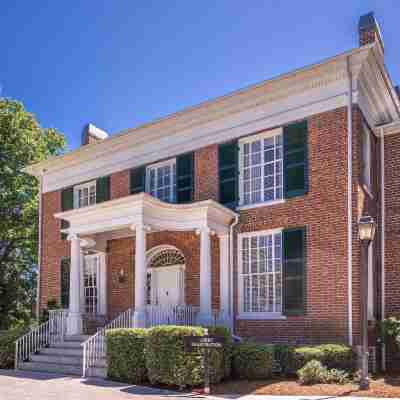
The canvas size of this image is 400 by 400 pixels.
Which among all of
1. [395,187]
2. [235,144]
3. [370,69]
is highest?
[370,69]

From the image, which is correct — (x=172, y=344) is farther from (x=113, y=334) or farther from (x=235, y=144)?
(x=235, y=144)

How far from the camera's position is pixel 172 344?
36.9ft

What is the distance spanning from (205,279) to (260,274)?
1.46 m

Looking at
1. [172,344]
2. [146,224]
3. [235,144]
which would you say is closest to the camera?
[172,344]

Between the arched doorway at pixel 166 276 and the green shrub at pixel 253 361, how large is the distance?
427 centimetres

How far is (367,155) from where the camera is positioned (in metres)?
14.4

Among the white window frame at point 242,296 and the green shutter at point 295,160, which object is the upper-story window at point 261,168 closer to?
the green shutter at point 295,160

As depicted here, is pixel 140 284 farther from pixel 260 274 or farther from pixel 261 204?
pixel 261 204

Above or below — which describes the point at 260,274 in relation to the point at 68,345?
above

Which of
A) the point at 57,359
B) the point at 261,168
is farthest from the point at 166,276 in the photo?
the point at 261,168

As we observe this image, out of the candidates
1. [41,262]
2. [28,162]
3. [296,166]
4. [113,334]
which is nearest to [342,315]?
[296,166]

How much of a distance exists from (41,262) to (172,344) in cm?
1101

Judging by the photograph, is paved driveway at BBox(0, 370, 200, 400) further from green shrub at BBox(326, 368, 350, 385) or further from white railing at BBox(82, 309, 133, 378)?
green shrub at BBox(326, 368, 350, 385)

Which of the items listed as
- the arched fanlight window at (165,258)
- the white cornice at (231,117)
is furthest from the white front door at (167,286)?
the white cornice at (231,117)
